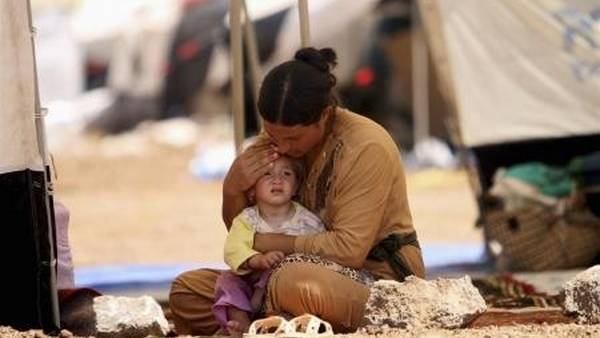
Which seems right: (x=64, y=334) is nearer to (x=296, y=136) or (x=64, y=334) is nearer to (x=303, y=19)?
(x=296, y=136)

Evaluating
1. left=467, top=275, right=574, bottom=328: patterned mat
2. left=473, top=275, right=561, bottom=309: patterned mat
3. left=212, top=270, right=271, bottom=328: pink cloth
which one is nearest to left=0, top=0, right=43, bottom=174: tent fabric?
left=212, top=270, right=271, bottom=328: pink cloth

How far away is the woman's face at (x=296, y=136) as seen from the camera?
503 centimetres

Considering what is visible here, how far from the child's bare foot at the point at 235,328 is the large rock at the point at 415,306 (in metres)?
0.40

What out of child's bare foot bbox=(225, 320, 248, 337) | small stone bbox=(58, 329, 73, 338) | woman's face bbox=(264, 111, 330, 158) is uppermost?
woman's face bbox=(264, 111, 330, 158)

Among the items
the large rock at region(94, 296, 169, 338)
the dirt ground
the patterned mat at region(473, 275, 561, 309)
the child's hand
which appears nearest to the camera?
the child's hand

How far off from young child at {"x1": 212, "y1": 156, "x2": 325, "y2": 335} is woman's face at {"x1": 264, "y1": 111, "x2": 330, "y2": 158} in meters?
0.08

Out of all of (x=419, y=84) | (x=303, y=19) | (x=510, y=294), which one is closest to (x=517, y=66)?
(x=510, y=294)

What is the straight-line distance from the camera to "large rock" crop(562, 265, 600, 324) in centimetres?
510

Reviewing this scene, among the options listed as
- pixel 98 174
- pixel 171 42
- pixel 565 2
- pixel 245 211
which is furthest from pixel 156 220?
pixel 245 211

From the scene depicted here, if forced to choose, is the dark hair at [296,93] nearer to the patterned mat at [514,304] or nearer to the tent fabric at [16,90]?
the tent fabric at [16,90]

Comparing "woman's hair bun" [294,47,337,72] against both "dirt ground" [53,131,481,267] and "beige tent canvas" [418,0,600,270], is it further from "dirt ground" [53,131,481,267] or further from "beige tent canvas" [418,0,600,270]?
"dirt ground" [53,131,481,267]

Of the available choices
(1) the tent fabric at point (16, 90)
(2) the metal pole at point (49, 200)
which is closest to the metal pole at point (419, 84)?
(2) the metal pole at point (49, 200)

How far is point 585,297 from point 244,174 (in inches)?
45.3

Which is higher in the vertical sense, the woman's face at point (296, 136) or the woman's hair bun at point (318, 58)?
the woman's hair bun at point (318, 58)
